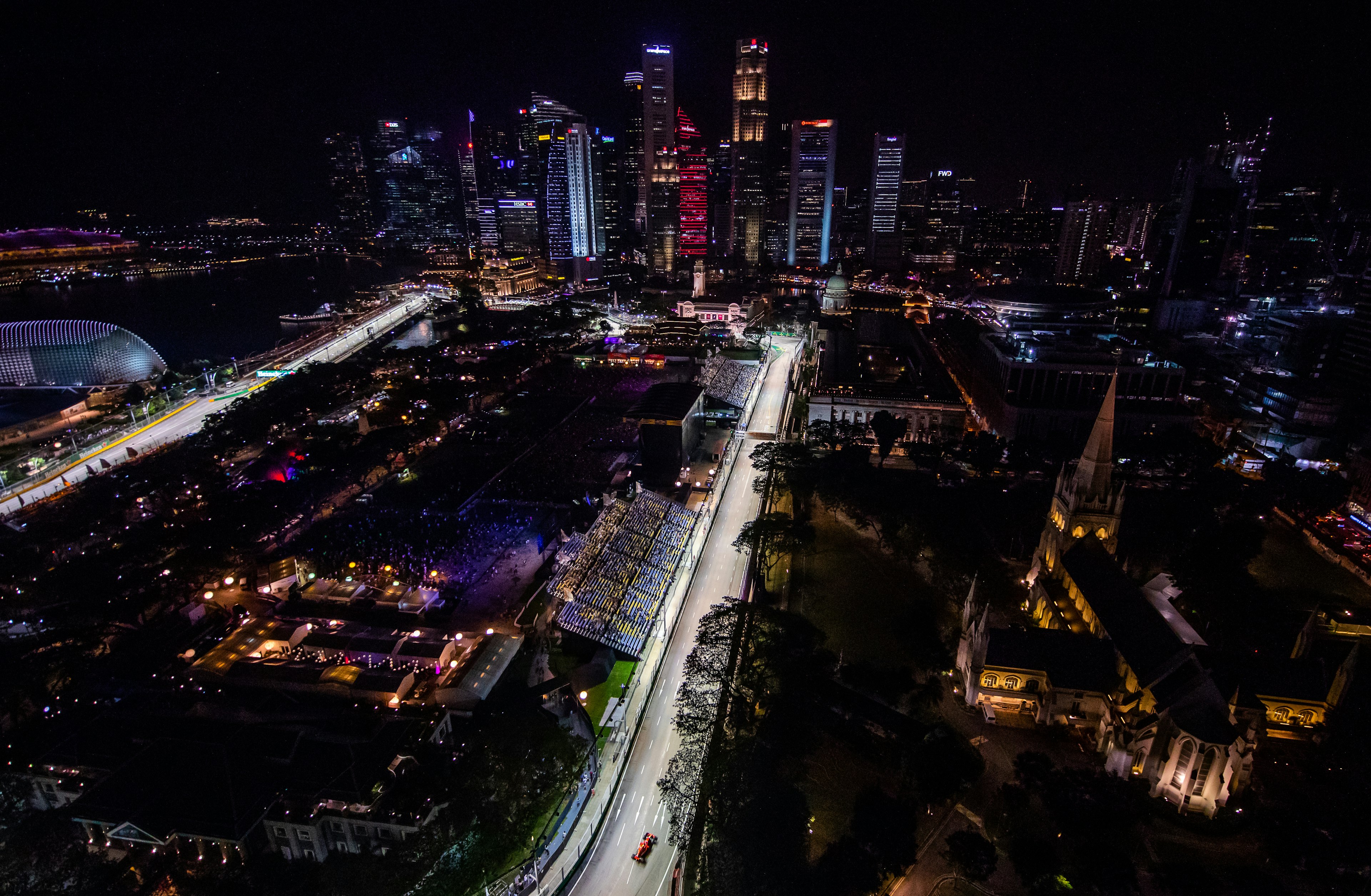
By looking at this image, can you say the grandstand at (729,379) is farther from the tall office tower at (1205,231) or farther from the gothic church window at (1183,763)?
the tall office tower at (1205,231)

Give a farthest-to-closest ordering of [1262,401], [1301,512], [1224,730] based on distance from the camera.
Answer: [1262,401] < [1301,512] < [1224,730]

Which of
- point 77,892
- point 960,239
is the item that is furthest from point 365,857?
point 960,239

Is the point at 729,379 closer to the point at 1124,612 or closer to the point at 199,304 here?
the point at 1124,612

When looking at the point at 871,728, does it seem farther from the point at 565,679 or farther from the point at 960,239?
the point at 960,239

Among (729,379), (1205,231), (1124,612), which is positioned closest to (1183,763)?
(1124,612)

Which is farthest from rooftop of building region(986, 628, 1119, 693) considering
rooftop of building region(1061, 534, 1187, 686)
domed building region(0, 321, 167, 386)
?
domed building region(0, 321, 167, 386)

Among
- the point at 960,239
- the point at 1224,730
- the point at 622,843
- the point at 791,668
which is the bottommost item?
the point at 622,843
